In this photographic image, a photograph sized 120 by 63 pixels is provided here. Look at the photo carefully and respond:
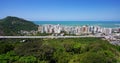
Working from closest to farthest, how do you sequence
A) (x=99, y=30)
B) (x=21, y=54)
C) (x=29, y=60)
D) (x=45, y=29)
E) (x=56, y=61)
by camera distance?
(x=29, y=60) → (x=21, y=54) → (x=56, y=61) → (x=45, y=29) → (x=99, y=30)

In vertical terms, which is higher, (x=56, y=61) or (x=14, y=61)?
(x=14, y=61)

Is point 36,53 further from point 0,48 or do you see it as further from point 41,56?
point 0,48

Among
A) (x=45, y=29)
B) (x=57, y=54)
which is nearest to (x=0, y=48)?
(x=57, y=54)

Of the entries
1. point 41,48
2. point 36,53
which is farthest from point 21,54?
point 41,48

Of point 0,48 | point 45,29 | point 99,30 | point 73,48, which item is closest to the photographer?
point 0,48

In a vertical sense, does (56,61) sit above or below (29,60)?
below

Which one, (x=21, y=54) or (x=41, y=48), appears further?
(x=41, y=48)

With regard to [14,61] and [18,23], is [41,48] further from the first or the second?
[18,23]

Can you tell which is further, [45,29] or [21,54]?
[45,29]

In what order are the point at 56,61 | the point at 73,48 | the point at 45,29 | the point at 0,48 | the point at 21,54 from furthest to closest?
the point at 45,29
the point at 73,48
the point at 0,48
the point at 56,61
the point at 21,54
